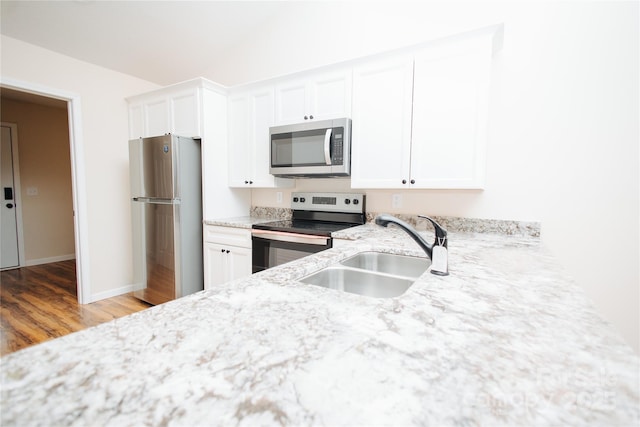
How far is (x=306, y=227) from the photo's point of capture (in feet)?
7.63

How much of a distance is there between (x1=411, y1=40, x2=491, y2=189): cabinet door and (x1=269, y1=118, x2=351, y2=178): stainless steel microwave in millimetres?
510

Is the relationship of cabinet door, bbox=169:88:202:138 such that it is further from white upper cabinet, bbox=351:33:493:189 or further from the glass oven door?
white upper cabinet, bbox=351:33:493:189

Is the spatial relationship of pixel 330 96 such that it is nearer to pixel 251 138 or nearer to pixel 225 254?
pixel 251 138

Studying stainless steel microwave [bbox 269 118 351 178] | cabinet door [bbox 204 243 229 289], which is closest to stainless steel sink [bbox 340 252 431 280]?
stainless steel microwave [bbox 269 118 351 178]

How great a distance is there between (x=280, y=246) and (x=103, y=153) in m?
2.28

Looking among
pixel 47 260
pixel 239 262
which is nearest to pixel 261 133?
pixel 239 262

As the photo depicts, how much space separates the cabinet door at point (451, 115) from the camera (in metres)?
1.83

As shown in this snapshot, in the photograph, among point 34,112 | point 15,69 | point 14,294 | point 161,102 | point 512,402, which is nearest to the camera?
point 512,402

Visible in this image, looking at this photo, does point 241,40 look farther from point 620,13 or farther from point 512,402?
point 512,402

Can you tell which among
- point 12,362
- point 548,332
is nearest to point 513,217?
point 548,332

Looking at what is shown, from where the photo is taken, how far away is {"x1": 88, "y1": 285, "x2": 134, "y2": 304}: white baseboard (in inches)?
119

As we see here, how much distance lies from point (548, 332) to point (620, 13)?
2.20 metres

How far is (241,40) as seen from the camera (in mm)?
3188

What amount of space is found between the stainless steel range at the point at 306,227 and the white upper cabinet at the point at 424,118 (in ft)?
1.18
